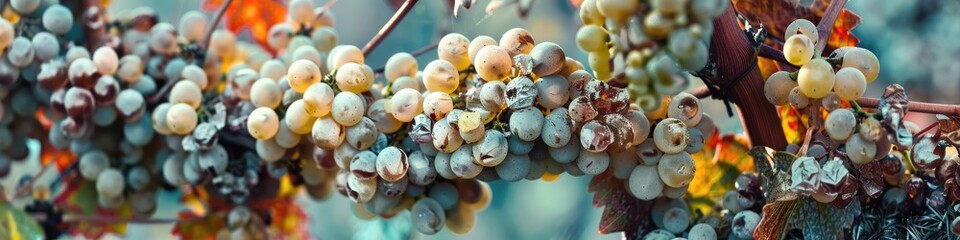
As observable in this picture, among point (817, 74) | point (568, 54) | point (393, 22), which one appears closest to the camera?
point (817, 74)

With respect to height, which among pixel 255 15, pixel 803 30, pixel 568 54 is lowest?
pixel 568 54

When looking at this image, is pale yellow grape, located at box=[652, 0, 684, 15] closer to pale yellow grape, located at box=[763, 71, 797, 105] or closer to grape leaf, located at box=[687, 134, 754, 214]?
pale yellow grape, located at box=[763, 71, 797, 105]

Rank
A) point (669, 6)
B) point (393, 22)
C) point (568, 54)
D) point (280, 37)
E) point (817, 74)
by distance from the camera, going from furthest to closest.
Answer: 1. point (568, 54)
2. point (280, 37)
3. point (393, 22)
4. point (817, 74)
5. point (669, 6)

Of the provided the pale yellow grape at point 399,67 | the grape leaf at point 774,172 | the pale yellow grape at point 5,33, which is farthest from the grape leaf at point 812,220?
the pale yellow grape at point 5,33

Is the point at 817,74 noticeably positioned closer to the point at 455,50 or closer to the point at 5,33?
the point at 455,50

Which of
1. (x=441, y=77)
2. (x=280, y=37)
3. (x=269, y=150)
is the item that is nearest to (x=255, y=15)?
(x=280, y=37)

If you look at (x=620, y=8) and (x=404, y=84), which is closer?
(x=620, y=8)

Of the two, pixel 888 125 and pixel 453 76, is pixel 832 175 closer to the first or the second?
pixel 888 125
